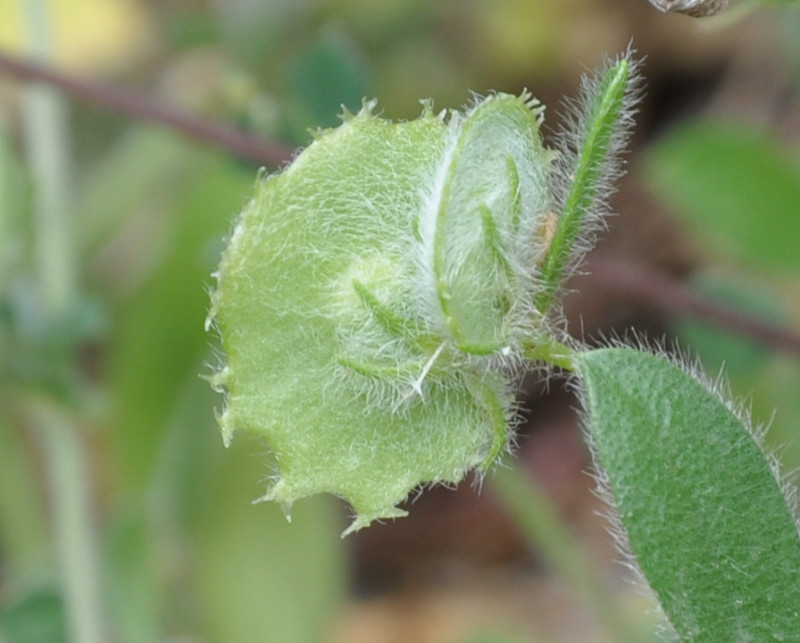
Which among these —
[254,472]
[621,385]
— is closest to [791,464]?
[254,472]

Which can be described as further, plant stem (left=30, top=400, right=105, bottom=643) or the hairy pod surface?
plant stem (left=30, top=400, right=105, bottom=643)

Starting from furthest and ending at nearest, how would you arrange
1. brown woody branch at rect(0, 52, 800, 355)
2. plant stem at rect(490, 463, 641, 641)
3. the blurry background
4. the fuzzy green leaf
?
plant stem at rect(490, 463, 641, 641) → the blurry background → brown woody branch at rect(0, 52, 800, 355) → the fuzzy green leaf

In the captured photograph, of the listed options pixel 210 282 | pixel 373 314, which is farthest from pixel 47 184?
pixel 373 314

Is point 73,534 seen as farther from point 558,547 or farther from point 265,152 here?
point 558,547

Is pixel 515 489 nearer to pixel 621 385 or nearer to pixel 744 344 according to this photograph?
pixel 744 344

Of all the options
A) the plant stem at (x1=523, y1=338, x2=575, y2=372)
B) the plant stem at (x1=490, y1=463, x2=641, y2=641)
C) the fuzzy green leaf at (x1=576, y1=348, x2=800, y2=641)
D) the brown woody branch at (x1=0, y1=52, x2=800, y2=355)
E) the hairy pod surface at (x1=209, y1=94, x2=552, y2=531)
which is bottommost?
the fuzzy green leaf at (x1=576, y1=348, x2=800, y2=641)

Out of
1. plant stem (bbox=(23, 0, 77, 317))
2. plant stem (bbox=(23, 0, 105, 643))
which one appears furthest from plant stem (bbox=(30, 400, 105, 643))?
plant stem (bbox=(23, 0, 77, 317))

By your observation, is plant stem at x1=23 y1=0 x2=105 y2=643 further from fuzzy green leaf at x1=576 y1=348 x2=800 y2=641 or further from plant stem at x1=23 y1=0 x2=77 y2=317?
fuzzy green leaf at x1=576 y1=348 x2=800 y2=641
